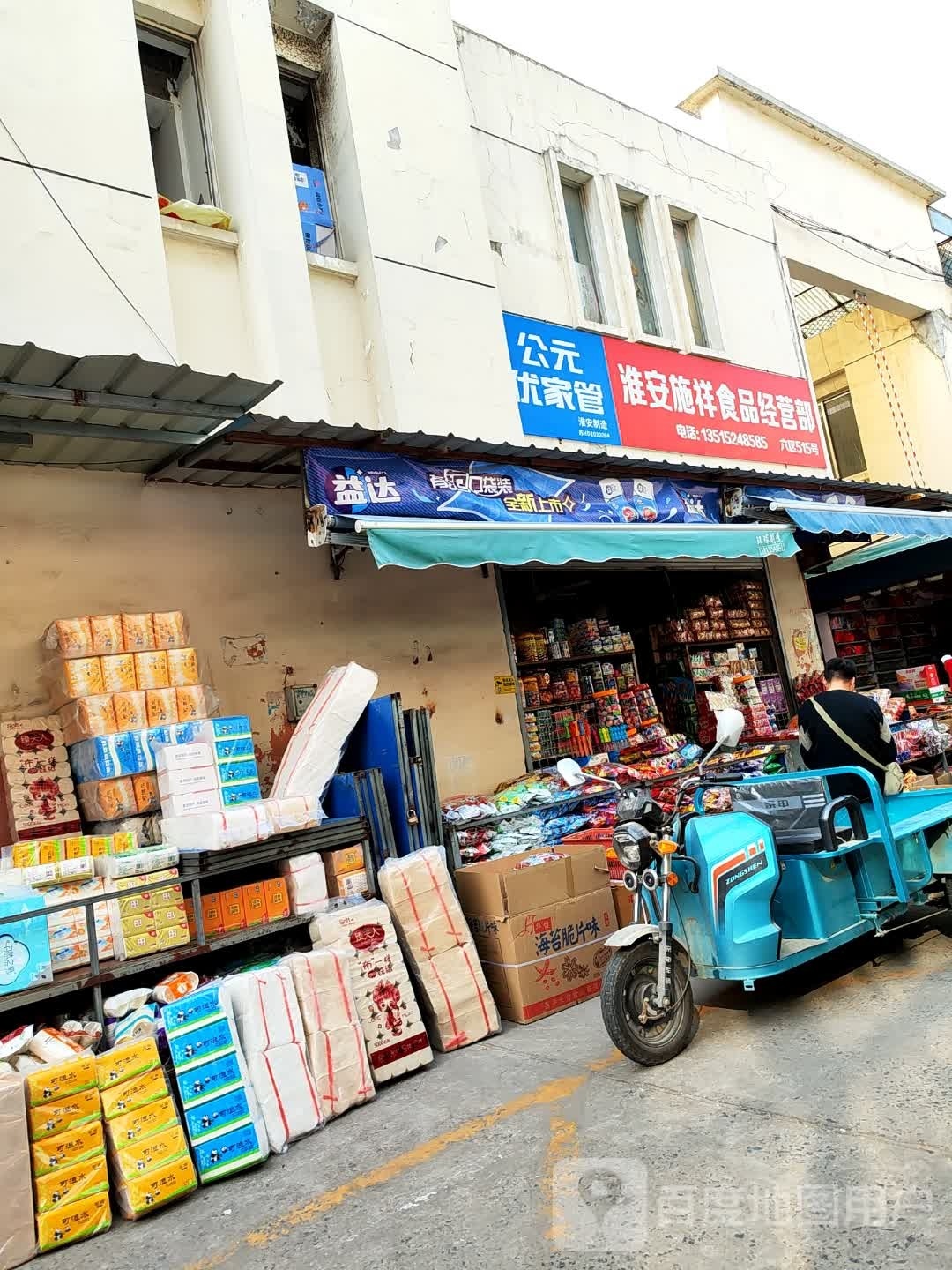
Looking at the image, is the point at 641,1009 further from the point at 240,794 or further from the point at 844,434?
the point at 844,434

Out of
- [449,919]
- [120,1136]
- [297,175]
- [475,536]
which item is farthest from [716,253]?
[120,1136]

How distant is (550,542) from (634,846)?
2.87 metres

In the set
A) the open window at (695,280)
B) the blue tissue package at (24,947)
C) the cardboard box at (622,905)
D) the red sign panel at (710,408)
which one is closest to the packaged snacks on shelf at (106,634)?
the blue tissue package at (24,947)

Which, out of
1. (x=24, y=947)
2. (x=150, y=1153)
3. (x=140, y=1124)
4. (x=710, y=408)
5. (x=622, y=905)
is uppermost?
(x=710, y=408)

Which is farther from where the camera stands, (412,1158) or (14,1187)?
(412,1158)

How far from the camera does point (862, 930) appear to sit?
474 centimetres

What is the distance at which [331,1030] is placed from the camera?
4.21m

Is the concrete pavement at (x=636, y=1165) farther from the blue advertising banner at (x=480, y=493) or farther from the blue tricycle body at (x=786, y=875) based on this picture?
the blue advertising banner at (x=480, y=493)

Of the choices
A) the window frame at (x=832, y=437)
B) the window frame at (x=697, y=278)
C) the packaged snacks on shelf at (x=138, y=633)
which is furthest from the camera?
the window frame at (x=832, y=437)

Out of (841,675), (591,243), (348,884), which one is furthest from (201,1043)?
(591,243)

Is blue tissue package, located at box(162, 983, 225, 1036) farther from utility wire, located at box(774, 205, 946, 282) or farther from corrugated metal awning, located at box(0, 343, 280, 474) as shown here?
utility wire, located at box(774, 205, 946, 282)

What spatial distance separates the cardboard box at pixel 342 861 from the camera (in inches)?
201

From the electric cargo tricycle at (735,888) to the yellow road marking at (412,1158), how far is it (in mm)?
347

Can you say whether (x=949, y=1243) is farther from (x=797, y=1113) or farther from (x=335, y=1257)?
(x=335, y=1257)
